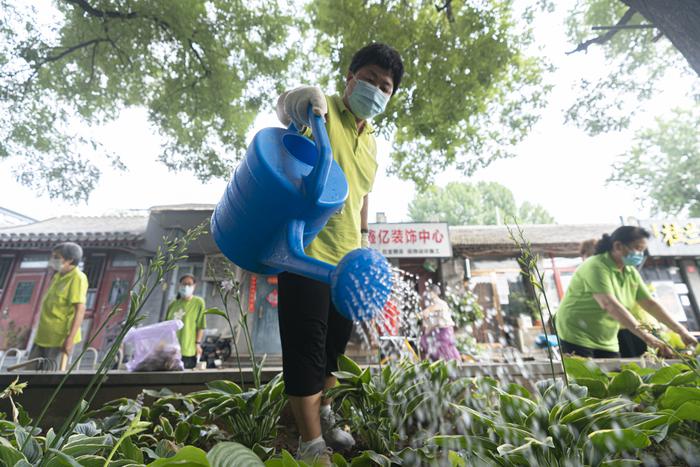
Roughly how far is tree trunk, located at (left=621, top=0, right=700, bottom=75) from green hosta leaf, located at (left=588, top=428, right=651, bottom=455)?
10.1 feet

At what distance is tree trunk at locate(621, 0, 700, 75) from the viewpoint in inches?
97.0

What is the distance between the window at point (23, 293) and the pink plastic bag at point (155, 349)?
37.8 ft

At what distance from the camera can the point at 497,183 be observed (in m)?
30.3

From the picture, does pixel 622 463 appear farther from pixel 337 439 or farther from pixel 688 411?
pixel 337 439

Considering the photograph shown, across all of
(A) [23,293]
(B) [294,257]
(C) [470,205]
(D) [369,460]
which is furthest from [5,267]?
(C) [470,205]

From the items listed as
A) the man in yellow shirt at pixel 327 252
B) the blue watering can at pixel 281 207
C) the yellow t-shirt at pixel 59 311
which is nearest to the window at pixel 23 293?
the yellow t-shirt at pixel 59 311

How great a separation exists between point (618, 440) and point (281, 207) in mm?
1078

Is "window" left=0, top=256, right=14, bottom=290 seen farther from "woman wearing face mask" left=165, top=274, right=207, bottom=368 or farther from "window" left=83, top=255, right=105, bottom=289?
"woman wearing face mask" left=165, top=274, right=207, bottom=368

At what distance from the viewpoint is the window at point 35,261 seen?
11.1m

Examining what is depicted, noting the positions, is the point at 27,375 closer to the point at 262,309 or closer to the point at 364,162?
the point at 364,162

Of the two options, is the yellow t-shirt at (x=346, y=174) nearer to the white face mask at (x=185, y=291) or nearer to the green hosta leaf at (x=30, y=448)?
the green hosta leaf at (x=30, y=448)

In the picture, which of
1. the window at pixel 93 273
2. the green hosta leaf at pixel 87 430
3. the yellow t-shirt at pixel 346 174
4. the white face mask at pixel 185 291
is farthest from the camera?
the window at pixel 93 273

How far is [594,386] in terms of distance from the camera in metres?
1.28

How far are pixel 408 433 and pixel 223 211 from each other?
3.92 ft
